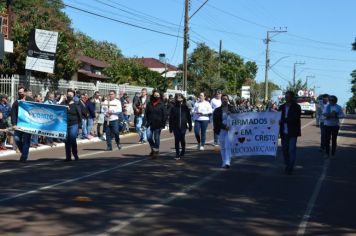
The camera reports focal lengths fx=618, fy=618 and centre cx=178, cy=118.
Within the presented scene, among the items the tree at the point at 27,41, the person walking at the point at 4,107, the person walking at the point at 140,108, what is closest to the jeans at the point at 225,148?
the person walking at the point at 4,107

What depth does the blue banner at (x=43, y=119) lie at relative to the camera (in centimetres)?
1569

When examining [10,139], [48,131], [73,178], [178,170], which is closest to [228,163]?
[178,170]

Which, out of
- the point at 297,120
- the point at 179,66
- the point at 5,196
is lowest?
the point at 5,196

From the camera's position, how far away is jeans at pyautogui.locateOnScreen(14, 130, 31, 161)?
15.3 metres

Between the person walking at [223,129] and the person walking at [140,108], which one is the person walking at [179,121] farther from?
the person walking at [140,108]

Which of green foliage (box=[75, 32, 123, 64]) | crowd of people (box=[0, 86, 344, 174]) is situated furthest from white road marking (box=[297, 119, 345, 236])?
green foliage (box=[75, 32, 123, 64])

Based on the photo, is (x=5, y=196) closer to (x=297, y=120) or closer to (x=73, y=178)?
(x=73, y=178)

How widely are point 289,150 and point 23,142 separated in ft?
21.9

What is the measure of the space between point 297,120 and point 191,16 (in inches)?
1036

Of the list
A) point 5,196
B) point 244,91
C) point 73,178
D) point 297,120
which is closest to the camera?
point 5,196

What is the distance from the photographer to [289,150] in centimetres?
1323

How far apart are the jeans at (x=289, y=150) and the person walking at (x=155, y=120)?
390 centimetres

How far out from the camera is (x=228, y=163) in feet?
46.0

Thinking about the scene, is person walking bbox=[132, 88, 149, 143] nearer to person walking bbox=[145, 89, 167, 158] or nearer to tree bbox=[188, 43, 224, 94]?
person walking bbox=[145, 89, 167, 158]
